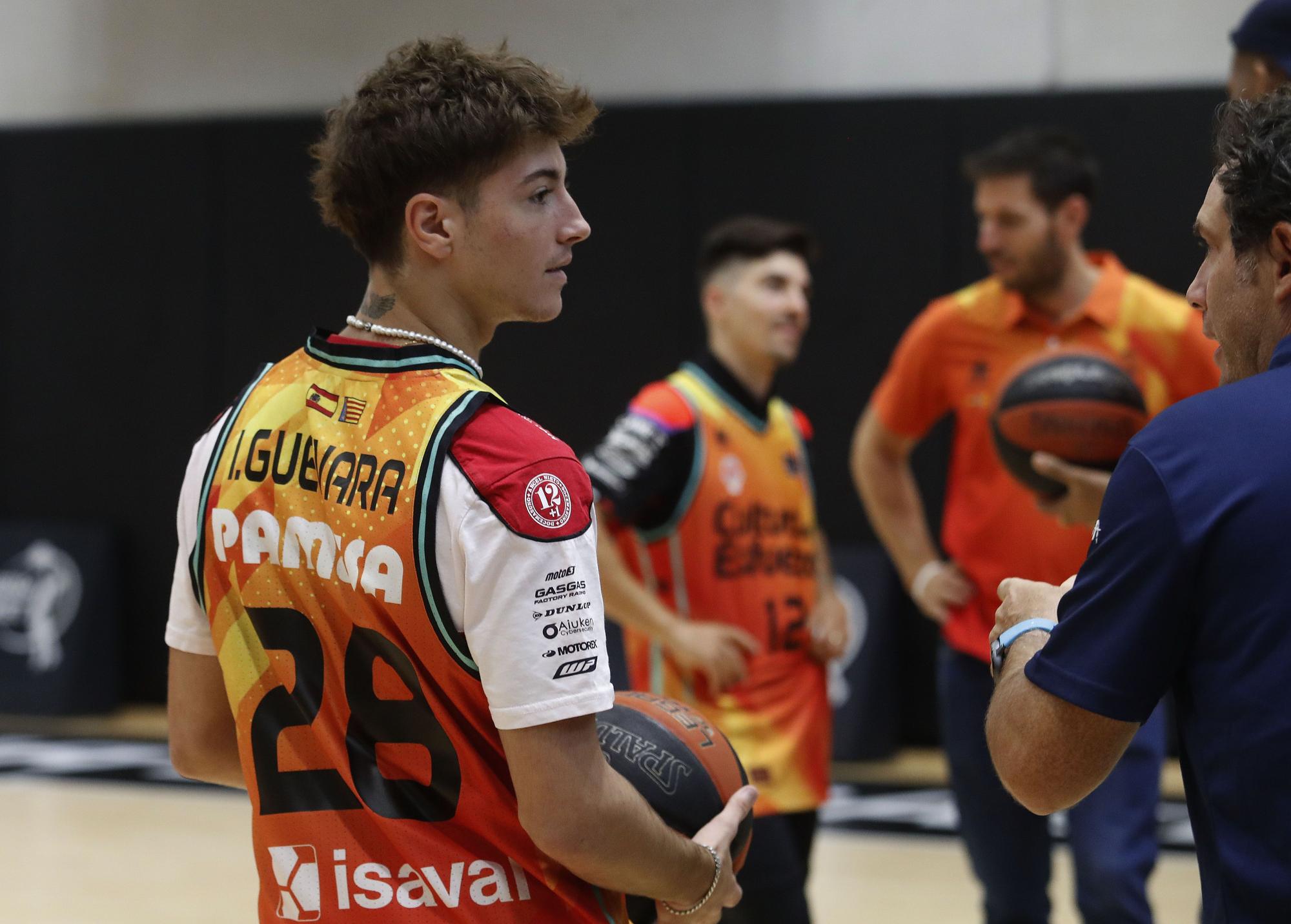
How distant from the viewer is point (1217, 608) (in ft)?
4.72

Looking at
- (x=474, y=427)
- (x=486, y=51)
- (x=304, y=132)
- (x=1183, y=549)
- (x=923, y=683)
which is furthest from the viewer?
(x=304, y=132)

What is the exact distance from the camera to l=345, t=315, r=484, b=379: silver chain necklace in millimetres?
1758

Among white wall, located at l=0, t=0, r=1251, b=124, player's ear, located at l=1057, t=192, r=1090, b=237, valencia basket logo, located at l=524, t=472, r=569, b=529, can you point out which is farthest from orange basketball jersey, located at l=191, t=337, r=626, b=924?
white wall, located at l=0, t=0, r=1251, b=124

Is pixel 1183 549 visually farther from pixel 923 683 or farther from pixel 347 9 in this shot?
pixel 347 9

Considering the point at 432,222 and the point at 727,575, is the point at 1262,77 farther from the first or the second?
the point at 432,222

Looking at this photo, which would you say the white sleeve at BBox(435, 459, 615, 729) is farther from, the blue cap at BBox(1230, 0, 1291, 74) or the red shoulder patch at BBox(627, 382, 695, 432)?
the red shoulder patch at BBox(627, 382, 695, 432)

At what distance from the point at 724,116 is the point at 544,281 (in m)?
6.13

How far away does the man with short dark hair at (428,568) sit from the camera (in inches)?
63.6

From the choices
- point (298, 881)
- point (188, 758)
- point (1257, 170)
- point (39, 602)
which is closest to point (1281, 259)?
point (1257, 170)

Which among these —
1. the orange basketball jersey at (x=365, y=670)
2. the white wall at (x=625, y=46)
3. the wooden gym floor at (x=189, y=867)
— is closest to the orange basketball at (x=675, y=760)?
the orange basketball jersey at (x=365, y=670)

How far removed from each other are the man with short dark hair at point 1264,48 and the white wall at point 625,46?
448cm

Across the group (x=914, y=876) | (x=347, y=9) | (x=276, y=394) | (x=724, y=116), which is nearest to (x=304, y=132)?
(x=347, y=9)

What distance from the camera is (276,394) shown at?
1.83 m

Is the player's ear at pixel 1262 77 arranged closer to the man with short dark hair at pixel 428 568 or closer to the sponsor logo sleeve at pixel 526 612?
the man with short dark hair at pixel 428 568
